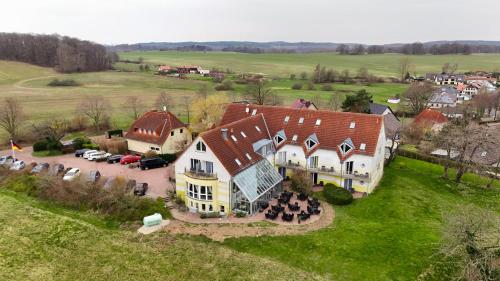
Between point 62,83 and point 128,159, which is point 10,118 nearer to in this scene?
point 128,159

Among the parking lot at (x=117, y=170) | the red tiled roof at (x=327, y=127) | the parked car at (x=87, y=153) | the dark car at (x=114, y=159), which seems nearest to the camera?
the red tiled roof at (x=327, y=127)

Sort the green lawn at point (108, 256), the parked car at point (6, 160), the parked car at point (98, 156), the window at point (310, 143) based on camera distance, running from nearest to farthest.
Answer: the green lawn at point (108, 256) → the window at point (310, 143) → the parked car at point (6, 160) → the parked car at point (98, 156)

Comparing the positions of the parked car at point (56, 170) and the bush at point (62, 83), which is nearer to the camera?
the parked car at point (56, 170)

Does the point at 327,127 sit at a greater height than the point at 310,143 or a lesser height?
greater

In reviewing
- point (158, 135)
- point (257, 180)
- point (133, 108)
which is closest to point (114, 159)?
point (158, 135)

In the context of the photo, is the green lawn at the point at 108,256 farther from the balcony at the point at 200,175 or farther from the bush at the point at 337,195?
the bush at the point at 337,195

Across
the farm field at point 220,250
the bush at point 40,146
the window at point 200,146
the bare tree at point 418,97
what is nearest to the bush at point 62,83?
the bush at point 40,146

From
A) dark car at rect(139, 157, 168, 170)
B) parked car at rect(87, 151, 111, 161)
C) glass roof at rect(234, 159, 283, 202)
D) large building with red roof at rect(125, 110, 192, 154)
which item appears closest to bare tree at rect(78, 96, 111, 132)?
large building with red roof at rect(125, 110, 192, 154)

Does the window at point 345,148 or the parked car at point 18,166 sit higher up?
the window at point 345,148
